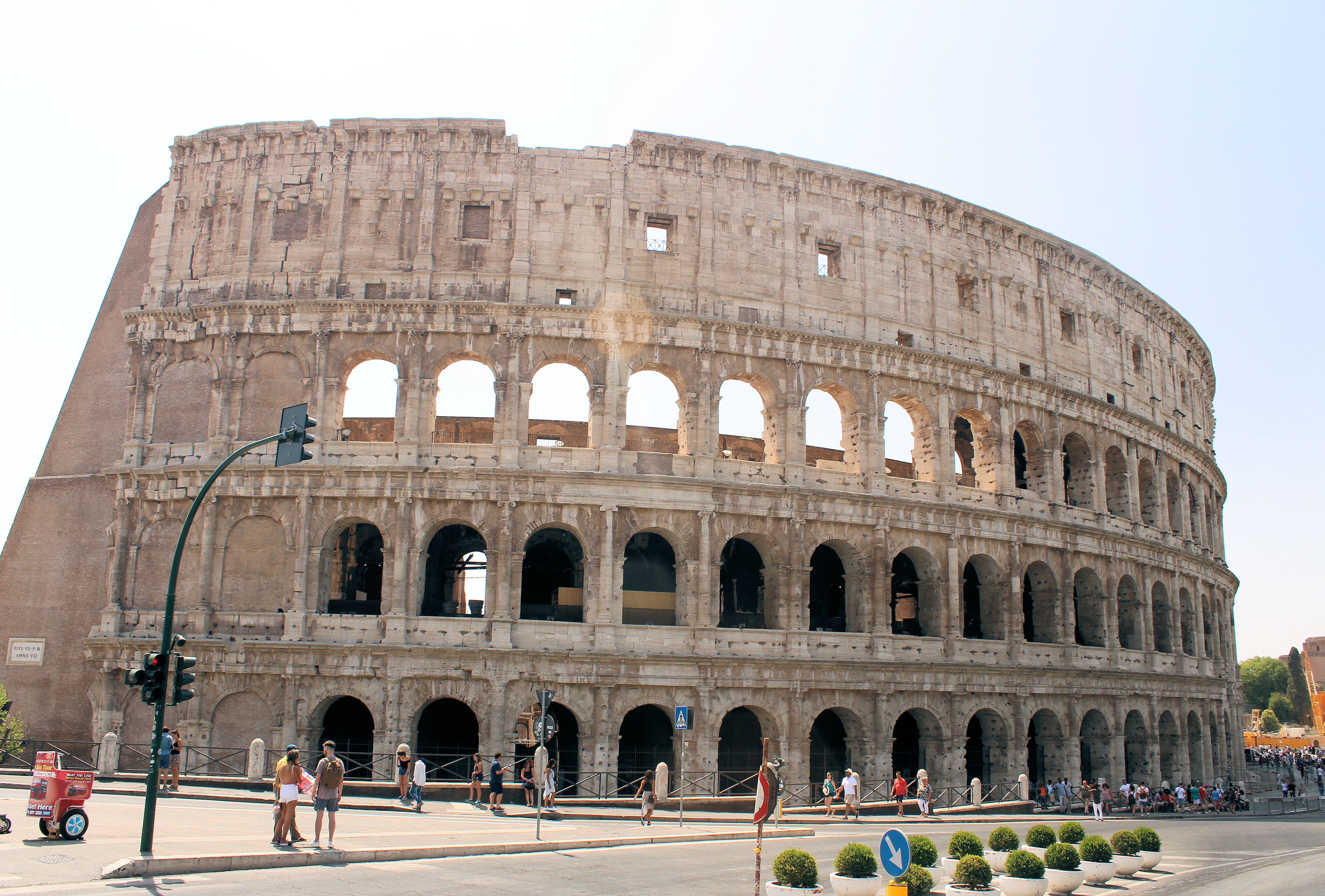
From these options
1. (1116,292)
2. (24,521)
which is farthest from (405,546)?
(1116,292)

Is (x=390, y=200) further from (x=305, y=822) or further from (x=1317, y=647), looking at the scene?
(x=1317, y=647)

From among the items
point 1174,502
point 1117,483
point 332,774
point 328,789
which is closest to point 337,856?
point 328,789

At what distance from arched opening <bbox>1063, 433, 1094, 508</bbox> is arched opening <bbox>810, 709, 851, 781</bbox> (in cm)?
1349

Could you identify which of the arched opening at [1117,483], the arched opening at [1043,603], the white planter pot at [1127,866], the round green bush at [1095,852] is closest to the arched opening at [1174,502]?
the arched opening at [1117,483]

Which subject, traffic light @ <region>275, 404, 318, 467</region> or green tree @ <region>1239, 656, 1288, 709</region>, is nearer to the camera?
traffic light @ <region>275, 404, 318, 467</region>

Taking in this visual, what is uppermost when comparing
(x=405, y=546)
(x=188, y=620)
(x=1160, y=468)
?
(x=1160, y=468)

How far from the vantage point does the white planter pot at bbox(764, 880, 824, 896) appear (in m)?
13.3

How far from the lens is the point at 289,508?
97.8 feet

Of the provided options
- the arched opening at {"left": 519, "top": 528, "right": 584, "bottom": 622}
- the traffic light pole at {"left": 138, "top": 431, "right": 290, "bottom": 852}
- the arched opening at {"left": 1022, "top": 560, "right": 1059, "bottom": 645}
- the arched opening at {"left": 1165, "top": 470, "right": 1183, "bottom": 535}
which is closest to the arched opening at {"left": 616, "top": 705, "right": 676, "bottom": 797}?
the arched opening at {"left": 519, "top": 528, "right": 584, "bottom": 622}

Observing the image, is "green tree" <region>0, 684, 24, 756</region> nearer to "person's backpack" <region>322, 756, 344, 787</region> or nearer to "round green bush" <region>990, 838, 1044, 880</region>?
"person's backpack" <region>322, 756, 344, 787</region>

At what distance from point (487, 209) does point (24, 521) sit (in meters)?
17.9

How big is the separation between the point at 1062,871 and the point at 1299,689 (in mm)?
130498

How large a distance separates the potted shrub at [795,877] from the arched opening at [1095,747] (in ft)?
87.5

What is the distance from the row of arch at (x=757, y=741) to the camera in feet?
94.0
